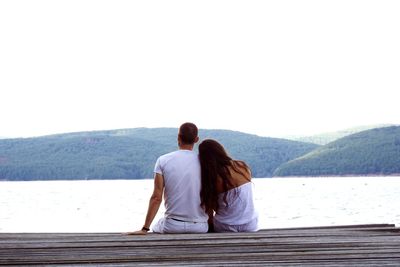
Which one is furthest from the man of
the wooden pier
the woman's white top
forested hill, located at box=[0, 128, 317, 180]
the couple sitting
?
forested hill, located at box=[0, 128, 317, 180]

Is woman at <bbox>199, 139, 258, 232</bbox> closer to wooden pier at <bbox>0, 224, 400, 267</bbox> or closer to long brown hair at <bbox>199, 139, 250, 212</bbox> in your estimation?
long brown hair at <bbox>199, 139, 250, 212</bbox>

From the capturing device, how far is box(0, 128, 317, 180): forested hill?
534ft

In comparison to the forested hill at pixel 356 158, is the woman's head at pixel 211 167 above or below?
above

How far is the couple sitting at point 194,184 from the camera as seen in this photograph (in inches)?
256

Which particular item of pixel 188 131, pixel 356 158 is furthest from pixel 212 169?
pixel 356 158

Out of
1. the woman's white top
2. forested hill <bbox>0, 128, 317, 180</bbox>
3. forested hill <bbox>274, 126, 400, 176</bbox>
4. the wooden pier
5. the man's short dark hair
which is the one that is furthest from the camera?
forested hill <bbox>0, 128, 317, 180</bbox>

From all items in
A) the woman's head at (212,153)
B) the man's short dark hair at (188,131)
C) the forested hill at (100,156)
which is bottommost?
the forested hill at (100,156)

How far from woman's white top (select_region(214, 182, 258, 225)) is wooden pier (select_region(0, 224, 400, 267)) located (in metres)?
0.43

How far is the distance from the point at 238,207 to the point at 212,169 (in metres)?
0.53

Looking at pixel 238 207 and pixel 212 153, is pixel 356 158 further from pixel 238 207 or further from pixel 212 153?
pixel 212 153

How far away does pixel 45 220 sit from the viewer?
4225 centimetres

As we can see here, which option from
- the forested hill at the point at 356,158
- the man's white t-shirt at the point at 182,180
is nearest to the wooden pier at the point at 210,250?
the man's white t-shirt at the point at 182,180

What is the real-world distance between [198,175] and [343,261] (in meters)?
2.55

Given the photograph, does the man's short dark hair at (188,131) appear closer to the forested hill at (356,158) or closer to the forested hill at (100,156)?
the forested hill at (356,158)
